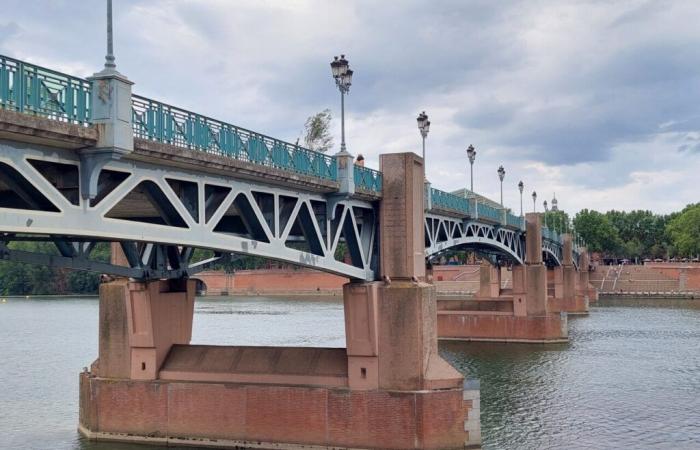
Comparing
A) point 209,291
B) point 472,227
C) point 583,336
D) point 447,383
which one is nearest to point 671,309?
point 583,336

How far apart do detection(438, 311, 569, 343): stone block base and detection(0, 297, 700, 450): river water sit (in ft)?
5.31

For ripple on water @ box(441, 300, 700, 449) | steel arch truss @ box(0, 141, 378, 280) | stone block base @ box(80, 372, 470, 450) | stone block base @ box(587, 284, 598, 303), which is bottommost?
ripple on water @ box(441, 300, 700, 449)

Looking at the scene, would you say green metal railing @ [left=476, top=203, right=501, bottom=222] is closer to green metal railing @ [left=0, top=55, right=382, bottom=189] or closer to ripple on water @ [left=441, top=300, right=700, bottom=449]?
ripple on water @ [left=441, top=300, right=700, bottom=449]

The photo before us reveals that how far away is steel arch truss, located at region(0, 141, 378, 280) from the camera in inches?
484

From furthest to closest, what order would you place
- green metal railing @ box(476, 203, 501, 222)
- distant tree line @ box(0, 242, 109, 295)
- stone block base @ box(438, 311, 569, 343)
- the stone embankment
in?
distant tree line @ box(0, 242, 109, 295) → the stone embankment → stone block base @ box(438, 311, 569, 343) → green metal railing @ box(476, 203, 501, 222)

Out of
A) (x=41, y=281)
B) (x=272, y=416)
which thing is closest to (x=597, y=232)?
(x=41, y=281)

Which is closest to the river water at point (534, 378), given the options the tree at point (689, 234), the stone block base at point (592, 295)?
the stone block base at point (592, 295)

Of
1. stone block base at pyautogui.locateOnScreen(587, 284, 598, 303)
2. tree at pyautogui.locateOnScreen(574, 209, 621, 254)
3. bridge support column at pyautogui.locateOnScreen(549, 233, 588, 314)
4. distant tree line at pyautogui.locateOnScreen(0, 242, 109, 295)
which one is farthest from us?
tree at pyautogui.locateOnScreen(574, 209, 621, 254)

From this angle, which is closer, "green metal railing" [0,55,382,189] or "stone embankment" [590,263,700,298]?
"green metal railing" [0,55,382,189]

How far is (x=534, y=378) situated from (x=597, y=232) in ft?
365

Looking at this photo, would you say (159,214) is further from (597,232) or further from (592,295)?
(597,232)

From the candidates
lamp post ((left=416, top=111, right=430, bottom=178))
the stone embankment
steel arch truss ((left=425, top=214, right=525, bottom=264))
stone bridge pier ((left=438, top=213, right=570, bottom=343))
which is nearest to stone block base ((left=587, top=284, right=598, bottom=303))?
the stone embankment

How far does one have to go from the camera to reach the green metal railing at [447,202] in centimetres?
3347

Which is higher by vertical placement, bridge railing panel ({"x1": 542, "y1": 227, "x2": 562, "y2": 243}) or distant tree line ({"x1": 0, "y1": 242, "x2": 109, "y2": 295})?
bridge railing panel ({"x1": 542, "y1": 227, "x2": 562, "y2": 243})
